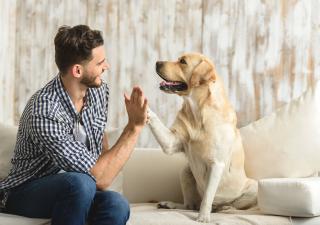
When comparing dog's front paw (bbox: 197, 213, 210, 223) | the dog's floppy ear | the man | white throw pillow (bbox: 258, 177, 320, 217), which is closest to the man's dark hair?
the man

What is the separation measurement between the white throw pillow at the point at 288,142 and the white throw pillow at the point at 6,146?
3.84ft

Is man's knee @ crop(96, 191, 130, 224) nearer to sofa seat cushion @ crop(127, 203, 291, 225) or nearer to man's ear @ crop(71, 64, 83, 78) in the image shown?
sofa seat cushion @ crop(127, 203, 291, 225)

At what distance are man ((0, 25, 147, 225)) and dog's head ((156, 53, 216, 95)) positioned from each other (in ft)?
1.24

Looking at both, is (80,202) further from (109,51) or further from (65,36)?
(109,51)

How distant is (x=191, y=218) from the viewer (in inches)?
110

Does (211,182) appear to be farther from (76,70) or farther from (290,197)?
(76,70)

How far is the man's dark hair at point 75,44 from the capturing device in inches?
103

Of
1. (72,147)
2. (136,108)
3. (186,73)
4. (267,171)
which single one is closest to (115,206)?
(72,147)

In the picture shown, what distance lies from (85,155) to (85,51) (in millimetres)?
448

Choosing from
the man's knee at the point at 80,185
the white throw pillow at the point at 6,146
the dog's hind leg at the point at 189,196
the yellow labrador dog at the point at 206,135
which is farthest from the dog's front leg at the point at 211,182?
the white throw pillow at the point at 6,146

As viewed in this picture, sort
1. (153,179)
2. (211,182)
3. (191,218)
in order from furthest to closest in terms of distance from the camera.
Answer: (153,179) → (211,182) → (191,218)

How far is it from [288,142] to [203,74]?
0.59m

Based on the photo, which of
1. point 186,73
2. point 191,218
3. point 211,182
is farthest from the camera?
point 186,73

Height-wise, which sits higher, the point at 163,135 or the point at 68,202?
the point at 163,135
